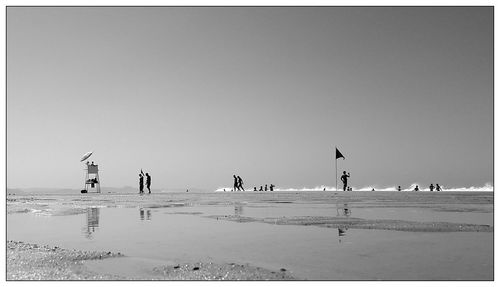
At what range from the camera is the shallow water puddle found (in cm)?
598

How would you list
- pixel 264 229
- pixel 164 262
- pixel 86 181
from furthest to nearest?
pixel 86 181 < pixel 264 229 < pixel 164 262

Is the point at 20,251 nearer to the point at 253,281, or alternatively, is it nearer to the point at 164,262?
the point at 164,262

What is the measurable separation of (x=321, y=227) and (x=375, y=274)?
535cm

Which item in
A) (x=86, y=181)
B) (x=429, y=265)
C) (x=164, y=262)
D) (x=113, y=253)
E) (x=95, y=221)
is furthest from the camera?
(x=86, y=181)

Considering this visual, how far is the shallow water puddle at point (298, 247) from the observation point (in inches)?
235

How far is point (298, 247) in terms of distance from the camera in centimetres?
793

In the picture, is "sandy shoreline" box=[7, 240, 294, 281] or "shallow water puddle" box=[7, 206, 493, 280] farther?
"shallow water puddle" box=[7, 206, 493, 280]

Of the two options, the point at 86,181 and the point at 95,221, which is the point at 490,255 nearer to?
the point at 95,221

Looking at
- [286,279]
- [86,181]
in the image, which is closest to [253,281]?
[286,279]

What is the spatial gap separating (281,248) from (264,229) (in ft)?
9.79

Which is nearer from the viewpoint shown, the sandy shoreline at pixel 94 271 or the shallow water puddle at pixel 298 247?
the sandy shoreline at pixel 94 271

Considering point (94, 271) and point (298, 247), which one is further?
point (298, 247)
